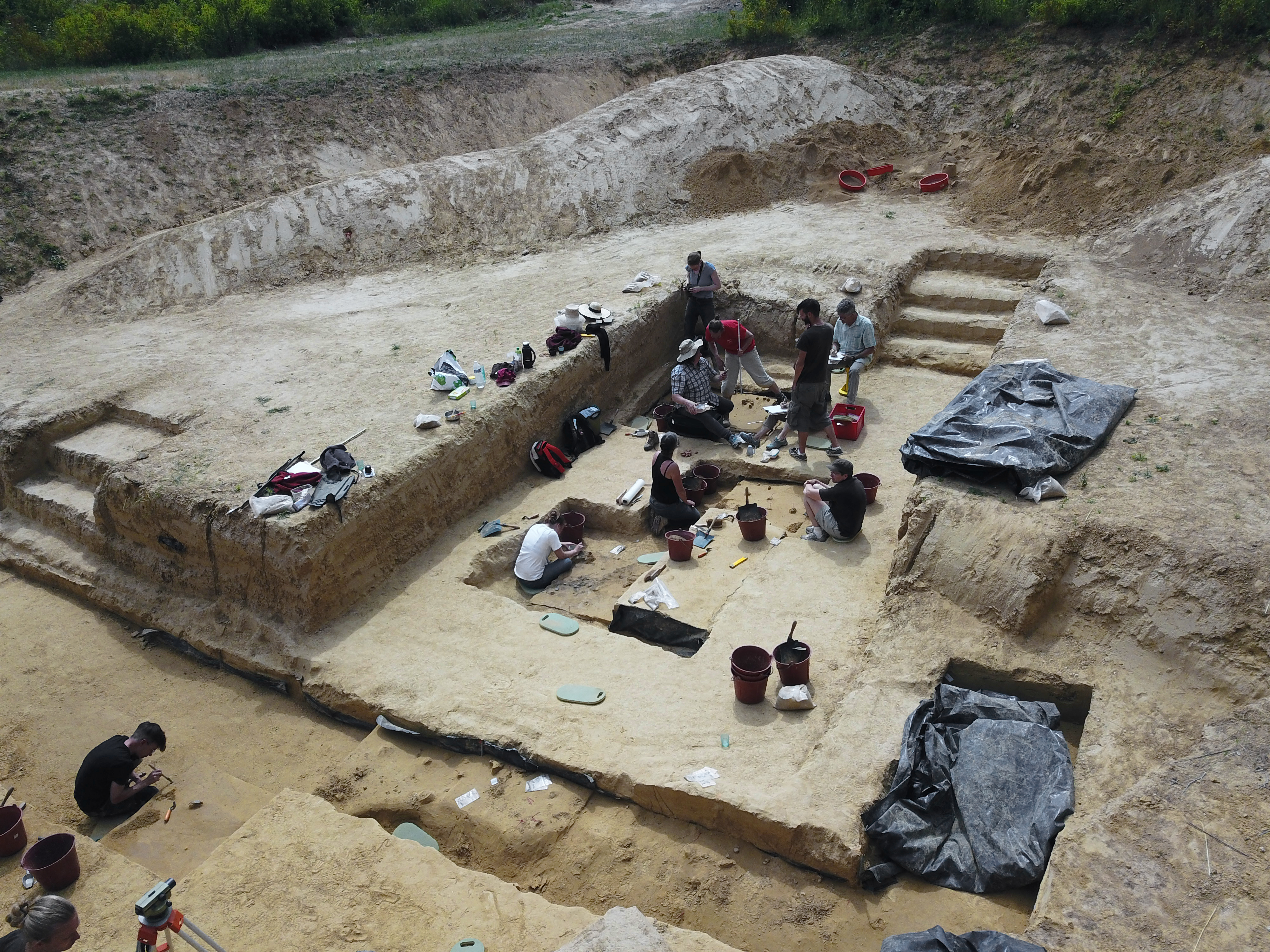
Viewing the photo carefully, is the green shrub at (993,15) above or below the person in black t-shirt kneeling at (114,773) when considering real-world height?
above

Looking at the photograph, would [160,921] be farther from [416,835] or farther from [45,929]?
[416,835]

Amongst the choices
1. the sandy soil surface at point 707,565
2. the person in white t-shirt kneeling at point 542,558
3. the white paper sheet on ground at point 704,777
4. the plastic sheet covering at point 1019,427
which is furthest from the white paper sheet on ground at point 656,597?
the plastic sheet covering at point 1019,427

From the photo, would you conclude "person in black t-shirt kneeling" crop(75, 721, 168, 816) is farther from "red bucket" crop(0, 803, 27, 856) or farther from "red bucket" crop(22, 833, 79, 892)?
"red bucket" crop(22, 833, 79, 892)

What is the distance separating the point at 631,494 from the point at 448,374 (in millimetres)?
2728

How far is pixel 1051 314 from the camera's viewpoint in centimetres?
1052

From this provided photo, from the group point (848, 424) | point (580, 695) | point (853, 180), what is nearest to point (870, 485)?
point (848, 424)

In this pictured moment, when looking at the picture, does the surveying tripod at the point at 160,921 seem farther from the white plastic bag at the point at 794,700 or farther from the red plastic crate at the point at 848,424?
the red plastic crate at the point at 848,424

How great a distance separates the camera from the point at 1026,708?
241 inches

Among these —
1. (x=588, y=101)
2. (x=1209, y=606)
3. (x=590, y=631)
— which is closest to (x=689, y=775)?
(x=590, y=631)

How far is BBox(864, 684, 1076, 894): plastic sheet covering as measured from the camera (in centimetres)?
527

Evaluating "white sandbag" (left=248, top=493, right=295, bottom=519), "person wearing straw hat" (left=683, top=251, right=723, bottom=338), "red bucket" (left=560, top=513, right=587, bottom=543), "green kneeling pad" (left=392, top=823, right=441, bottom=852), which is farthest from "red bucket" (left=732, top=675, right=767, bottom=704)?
"person wearing straw hat" (left=683, top=251, right=723, bottom=338)

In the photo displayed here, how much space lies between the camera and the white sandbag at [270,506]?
7891mm

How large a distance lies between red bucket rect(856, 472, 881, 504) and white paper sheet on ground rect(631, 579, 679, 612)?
7.89 ft

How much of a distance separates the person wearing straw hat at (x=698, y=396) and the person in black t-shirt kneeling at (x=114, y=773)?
257 inches
